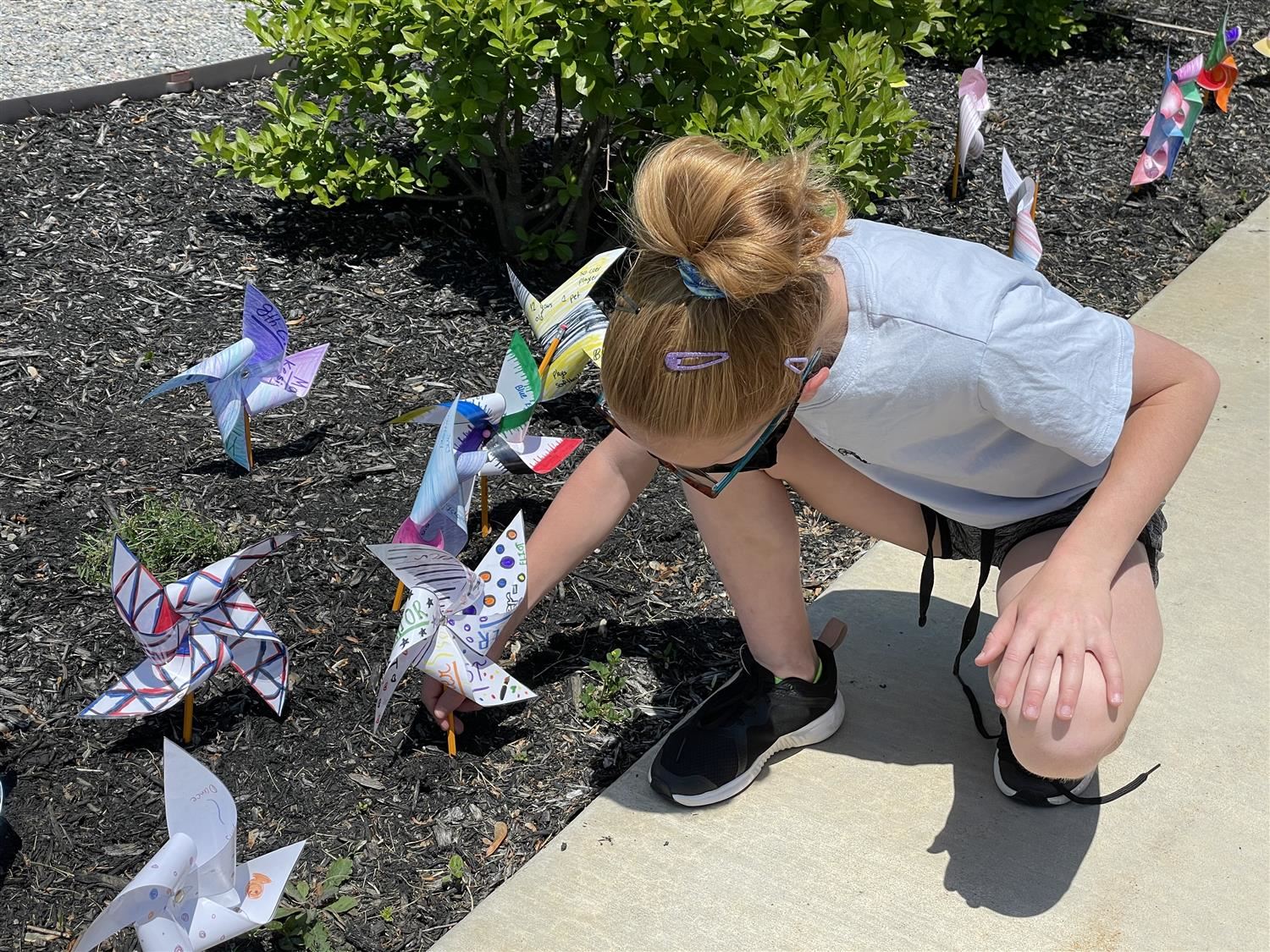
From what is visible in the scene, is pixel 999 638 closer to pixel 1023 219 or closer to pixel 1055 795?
pixel 1055 795

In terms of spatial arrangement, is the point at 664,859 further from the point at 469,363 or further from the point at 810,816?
the point at 469,363

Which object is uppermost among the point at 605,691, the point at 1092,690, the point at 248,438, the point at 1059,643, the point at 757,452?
the point at 757,452

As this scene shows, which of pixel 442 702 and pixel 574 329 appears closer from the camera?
pixel 442 702

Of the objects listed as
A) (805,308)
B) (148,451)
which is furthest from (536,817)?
(148,451)

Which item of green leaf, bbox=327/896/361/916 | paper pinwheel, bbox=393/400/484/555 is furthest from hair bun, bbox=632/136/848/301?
green leaf, bbox=327/896/361/916

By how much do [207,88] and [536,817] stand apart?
3933 mm

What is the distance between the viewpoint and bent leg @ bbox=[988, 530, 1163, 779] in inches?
78.3

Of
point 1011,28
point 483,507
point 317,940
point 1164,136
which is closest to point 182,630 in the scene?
point 317,940

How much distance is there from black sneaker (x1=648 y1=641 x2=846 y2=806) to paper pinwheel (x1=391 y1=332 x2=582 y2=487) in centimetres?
71

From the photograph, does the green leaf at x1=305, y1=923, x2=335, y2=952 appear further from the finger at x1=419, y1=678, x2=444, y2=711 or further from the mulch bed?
the finger at x1=419, y1=678, x2=444, y2=711

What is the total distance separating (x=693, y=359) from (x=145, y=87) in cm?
404

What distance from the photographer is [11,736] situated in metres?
2.44

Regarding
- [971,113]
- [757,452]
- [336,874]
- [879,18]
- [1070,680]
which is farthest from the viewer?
[971,113]

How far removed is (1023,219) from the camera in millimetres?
3525
